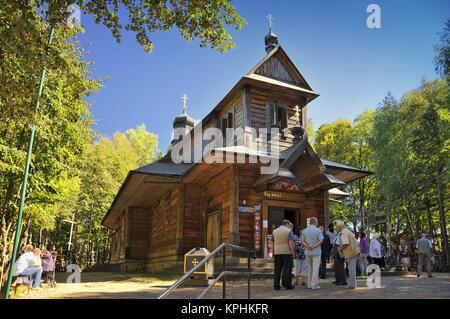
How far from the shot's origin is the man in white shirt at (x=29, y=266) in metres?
11.7

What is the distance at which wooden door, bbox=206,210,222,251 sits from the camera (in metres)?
16.8

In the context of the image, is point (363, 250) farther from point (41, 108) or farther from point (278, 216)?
point (41, 108)

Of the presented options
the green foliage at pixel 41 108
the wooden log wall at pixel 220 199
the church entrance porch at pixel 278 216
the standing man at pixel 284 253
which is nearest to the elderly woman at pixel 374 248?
the church entrance porch at pixel 278 216

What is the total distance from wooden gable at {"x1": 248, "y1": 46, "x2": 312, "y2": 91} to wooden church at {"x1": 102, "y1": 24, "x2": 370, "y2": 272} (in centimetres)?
5

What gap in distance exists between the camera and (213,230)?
17594 mm

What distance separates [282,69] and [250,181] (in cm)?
655

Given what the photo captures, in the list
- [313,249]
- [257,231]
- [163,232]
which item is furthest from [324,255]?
[163,232]

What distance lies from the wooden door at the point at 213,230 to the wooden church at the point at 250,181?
0.04 meters

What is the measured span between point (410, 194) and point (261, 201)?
733 inches

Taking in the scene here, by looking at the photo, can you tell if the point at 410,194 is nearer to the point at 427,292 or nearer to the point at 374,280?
the point at 374,280

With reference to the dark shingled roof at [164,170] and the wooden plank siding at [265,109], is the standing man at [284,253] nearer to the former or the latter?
the wooden plank siding at [265,109]

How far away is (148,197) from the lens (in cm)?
2455
